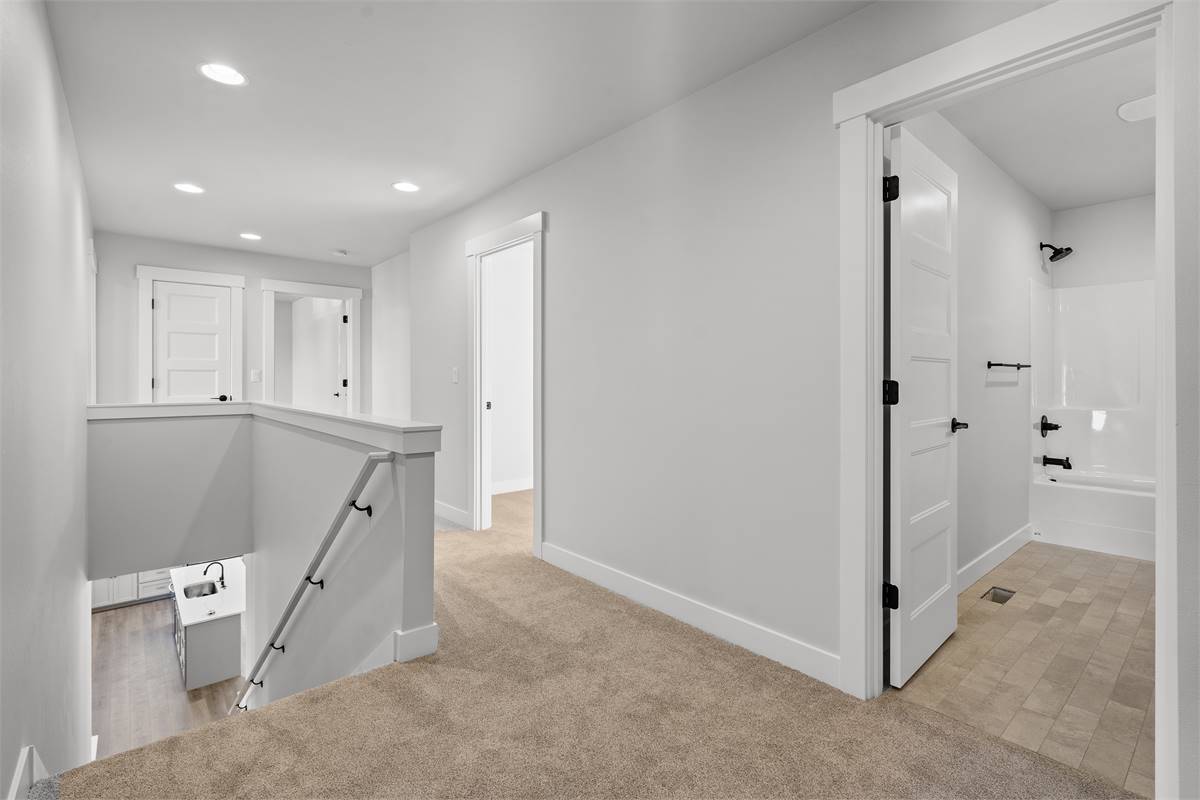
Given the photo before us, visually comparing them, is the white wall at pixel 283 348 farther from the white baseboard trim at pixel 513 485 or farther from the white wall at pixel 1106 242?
the white wall at pixel 1106 242

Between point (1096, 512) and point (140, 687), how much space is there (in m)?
7.67

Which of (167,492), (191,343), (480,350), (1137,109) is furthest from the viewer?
(191,343)

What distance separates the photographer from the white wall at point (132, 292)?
213 inches

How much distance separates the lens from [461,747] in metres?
1.80

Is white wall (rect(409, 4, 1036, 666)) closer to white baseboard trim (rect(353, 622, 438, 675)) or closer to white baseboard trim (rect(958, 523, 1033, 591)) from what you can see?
white baseboard trim (rect(353, 622, 438, 675))

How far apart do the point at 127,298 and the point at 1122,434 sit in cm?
832

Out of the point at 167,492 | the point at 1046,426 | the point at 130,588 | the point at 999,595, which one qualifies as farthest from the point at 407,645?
the point at 130,588

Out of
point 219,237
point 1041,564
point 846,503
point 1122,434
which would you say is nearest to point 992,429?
point 1041,564

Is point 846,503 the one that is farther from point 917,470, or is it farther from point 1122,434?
point 1122,434

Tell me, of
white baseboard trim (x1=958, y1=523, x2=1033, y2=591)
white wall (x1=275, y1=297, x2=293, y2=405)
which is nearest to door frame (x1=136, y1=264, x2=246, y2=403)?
white wall (x1=275, y1=297, x2=293, y2=405)

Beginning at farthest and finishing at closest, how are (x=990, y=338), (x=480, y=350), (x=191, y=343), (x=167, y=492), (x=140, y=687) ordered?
(x=191, y=343)
(x=140, y=687)
(x=480, y=350)
(x=167, y=492)
(x=990, y=338)

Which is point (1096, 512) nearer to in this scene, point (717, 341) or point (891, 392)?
point (891, 392)

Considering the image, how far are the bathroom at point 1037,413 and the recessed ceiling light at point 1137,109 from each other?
0.01 metres

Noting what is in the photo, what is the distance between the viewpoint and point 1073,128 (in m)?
3.11
